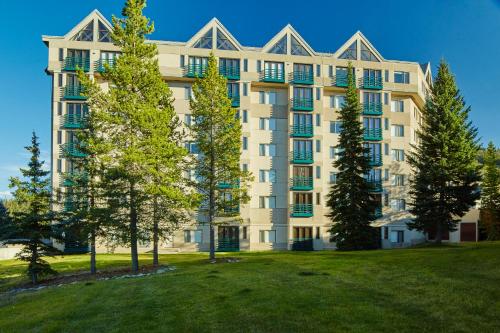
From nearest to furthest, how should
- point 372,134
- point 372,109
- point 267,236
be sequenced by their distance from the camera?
point 267,236
point 372,134
point 372,109

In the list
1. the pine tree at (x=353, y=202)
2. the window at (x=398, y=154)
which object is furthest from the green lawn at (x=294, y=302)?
the window at (x=398, y=154)

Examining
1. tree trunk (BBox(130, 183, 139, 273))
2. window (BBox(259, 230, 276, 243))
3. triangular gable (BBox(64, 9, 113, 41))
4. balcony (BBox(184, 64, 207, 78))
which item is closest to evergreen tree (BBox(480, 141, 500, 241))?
window (BBox(259, 230, 276, 243))

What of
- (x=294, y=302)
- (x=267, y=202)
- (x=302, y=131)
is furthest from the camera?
(x=302, y=131)

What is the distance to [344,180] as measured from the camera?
36656 millimetres

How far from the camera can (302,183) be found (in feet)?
167

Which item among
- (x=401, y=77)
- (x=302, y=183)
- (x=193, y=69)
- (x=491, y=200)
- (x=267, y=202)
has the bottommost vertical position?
(x=267, y=202)

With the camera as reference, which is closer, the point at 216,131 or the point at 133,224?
the point at 133,224

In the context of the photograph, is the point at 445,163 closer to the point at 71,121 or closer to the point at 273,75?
the point at 273,75

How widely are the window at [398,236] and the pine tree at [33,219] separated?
41179mm

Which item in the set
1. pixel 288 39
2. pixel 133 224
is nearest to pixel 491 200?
pixel 288 39

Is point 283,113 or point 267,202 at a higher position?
point 283,113

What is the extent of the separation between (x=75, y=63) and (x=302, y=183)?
30534 mm

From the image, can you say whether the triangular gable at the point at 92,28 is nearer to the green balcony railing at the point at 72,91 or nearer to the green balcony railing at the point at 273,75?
the green balcony railing at the point at 72,91

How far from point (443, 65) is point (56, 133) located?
4315 centimetres
